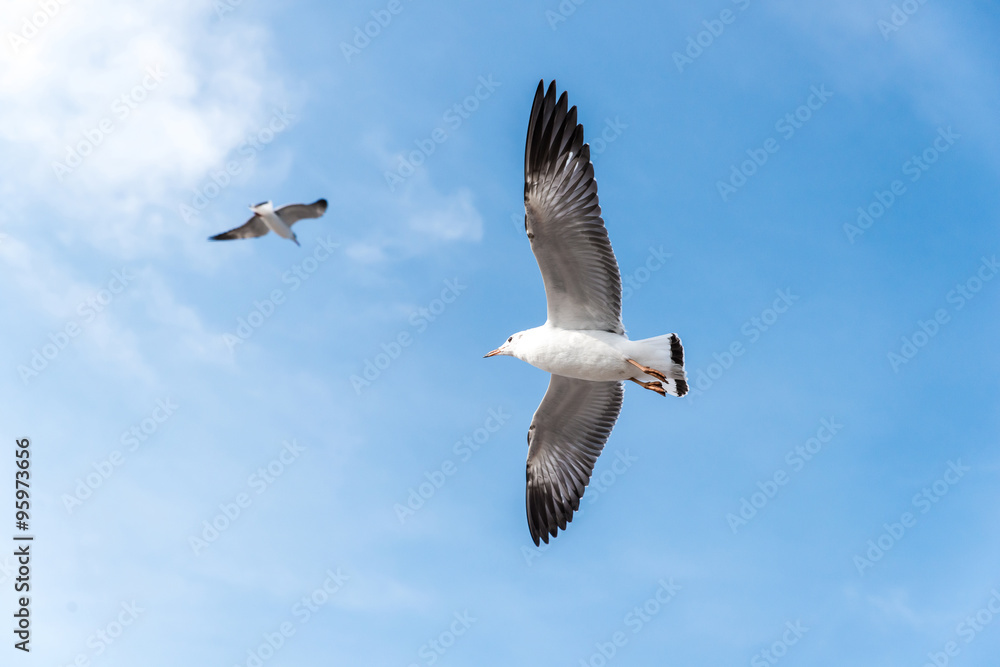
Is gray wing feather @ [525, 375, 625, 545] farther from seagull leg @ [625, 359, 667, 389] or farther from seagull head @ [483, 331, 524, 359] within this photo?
seagull leg @ [625, 359, 667, 389]

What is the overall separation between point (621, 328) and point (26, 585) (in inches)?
312

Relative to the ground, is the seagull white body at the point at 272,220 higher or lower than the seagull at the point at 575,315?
lower

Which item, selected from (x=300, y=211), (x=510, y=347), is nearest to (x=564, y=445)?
(x=510, y=347)

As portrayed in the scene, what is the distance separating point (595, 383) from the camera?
11828mm

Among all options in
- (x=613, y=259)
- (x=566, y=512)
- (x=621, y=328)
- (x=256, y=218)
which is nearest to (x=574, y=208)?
(x=613, y=259)

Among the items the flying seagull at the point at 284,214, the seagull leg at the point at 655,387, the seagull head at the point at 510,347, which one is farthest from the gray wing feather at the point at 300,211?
the seagull leg at the point at 655,387

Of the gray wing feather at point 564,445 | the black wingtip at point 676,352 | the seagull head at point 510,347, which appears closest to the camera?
the black wingtip at point 676,352

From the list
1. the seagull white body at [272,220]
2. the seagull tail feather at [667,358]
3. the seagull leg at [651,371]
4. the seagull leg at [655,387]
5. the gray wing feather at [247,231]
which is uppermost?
the seagull tail feather at [667,358]

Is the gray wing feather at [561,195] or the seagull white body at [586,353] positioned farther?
the seagull white body at [586,353]

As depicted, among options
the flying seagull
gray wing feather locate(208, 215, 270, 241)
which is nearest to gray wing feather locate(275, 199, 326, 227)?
the flying seagull

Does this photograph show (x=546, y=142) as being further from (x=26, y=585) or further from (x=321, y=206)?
(x=26, y=585)

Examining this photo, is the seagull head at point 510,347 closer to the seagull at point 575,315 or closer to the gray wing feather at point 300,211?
the seagull at point 575,315

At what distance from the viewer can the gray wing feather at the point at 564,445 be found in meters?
12.0

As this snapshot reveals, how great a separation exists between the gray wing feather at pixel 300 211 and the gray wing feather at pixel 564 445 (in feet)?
12.0
